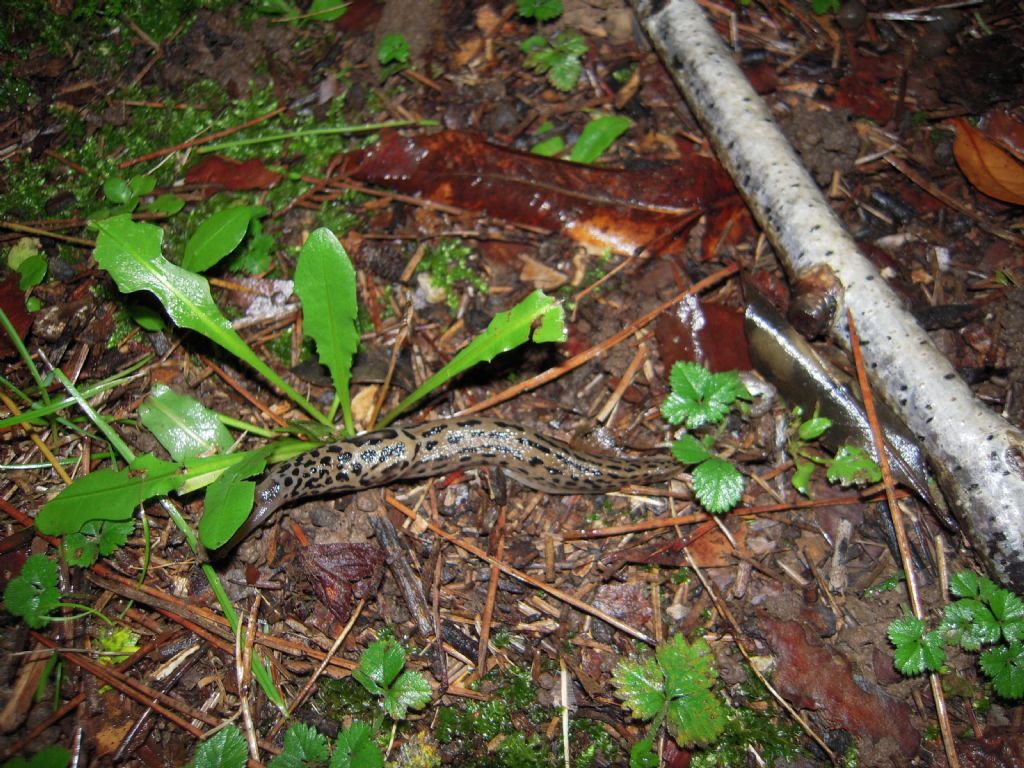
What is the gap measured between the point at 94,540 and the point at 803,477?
4.20 meters

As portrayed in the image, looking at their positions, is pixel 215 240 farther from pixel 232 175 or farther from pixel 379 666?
pixel 379 666

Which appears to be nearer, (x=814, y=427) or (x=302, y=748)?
(x=302, y=748)

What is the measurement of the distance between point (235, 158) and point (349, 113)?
3.12 ft

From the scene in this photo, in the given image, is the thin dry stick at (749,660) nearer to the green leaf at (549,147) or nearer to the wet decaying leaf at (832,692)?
the wet decaying leaf at (832,692)

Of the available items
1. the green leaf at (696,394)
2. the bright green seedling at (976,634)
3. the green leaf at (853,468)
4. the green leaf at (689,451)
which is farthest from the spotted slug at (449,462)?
the bright green seedling at (976,634)

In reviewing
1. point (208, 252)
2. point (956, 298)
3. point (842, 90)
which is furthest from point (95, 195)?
point (956, 298)

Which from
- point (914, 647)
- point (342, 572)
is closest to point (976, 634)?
point (914, 647)

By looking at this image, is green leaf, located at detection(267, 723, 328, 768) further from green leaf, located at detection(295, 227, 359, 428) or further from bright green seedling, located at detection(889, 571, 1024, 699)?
bright green seedling, located at detection(889, 571, 1024, 699)

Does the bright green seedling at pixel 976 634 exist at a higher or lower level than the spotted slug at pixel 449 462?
lower

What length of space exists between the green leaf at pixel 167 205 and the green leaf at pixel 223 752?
3.39 metres

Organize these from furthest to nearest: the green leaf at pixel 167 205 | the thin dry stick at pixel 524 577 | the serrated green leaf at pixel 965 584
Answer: the green leaf at pixel 167 205 < the thin dry stick at pixel 524 577 < the serrated green leaf at pixel 965 584

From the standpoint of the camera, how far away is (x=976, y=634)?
137 inches

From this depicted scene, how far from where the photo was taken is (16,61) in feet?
16.4

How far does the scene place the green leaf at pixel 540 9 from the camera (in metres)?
5.40
